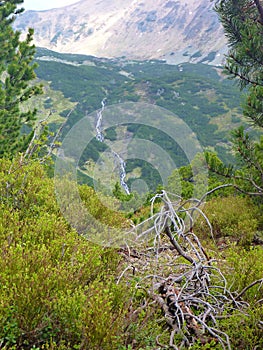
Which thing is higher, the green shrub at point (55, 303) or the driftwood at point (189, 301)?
the green shrub at point (55, 303)

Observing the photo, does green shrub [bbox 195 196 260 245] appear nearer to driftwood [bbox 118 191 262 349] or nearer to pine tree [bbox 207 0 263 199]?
pine tree [bbox 207 0 263 199]

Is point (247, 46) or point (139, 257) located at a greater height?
point (247, 46)

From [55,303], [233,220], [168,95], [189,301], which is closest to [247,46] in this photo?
[233,220]

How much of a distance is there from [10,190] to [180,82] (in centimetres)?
16053

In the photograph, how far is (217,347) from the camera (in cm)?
288

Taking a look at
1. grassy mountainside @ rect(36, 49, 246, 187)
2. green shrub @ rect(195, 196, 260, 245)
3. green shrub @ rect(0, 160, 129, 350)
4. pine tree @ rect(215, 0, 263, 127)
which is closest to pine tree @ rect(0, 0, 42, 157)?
green shrub @ rect(195, 196, 260, 245)

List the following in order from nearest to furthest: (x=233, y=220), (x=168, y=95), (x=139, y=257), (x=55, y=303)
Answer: (x=55, y=303)
(x=139, y=257)
(x=233, y=220)
(x=168, y=95)

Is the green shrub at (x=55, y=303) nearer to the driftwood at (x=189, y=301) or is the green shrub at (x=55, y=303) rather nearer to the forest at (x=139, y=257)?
the forest at (x=139, y=257)

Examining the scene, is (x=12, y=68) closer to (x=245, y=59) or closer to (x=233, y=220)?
(x=245, y=59)

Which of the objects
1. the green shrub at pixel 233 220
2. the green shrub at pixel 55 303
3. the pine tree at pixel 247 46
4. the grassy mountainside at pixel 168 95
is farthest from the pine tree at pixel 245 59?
the grassy mountainside at pixel 168 95

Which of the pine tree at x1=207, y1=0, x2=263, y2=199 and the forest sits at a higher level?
the pine tree at x1=207, y1=0, x2=263, y2=199

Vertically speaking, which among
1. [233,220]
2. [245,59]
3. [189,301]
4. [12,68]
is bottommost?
[233,220]

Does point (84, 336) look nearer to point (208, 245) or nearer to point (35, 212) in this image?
point (35, 212)

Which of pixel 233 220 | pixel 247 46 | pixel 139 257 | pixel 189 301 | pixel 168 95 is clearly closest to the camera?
pixel 189 301
